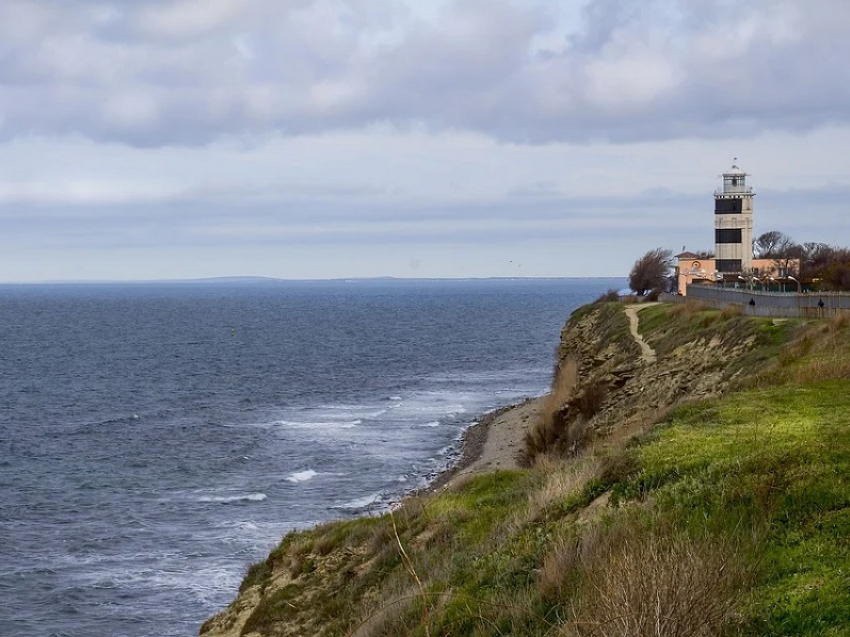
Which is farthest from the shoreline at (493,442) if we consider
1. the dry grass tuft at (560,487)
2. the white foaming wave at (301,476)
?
the dry grass tuft at (560,487)

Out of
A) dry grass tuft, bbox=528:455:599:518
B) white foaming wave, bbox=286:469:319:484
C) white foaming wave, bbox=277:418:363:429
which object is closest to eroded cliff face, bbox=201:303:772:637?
dry grass tuft, bbox=528:455:599:518

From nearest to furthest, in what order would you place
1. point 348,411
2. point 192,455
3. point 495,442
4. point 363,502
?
1. point 363,502
2. point 192,455
3. point 495,442
4. point 348,411

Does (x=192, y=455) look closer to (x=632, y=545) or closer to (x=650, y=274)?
(x=632, y=545)

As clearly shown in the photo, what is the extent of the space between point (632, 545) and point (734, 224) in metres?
75.5

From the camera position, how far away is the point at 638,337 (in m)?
50.4

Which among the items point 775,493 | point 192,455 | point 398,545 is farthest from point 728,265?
point 775,493

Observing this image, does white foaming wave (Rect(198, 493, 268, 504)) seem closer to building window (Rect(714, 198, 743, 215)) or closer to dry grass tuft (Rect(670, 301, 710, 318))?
dry grass tuft (Rect(670, 301, 710, 318))

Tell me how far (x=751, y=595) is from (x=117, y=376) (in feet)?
248

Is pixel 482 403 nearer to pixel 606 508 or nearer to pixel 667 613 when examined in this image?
pixel 606 508

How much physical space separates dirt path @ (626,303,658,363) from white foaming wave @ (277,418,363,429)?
15.5 m

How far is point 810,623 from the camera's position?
8758 millimetres

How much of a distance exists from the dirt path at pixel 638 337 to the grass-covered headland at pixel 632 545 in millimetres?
17218

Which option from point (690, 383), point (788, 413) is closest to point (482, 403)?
point (690, 383)

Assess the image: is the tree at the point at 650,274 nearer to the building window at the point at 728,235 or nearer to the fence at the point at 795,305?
the building window at the point at 728,235
